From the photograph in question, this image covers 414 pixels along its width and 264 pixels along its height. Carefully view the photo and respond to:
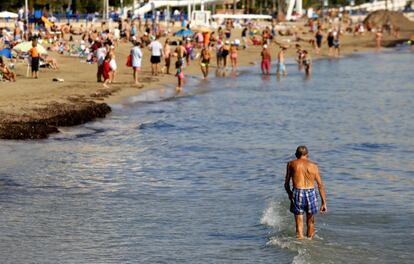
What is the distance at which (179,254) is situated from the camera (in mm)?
12484

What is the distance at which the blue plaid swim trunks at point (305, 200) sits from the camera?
→ 12359 millimetres

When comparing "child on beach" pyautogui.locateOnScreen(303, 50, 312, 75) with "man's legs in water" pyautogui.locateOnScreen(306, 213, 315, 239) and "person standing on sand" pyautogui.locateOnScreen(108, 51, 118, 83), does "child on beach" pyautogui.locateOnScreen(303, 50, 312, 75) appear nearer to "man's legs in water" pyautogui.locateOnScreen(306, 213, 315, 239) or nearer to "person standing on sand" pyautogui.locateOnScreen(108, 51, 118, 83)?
"person standing on sand" pyautogui.locateOnScreen(108, 51, 118, 83)

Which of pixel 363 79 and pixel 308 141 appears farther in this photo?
pixel 363 79

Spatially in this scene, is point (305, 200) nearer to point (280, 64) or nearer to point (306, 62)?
point (280, 64)

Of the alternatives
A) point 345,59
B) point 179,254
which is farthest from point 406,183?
point 345,59

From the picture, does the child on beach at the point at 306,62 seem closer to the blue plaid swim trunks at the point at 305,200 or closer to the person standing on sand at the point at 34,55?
the person standing on sand at the point at 34,55

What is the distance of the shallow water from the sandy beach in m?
0.52

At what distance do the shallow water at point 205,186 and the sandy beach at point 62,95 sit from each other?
1.70 feet

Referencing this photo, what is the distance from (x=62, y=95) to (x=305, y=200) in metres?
18.0

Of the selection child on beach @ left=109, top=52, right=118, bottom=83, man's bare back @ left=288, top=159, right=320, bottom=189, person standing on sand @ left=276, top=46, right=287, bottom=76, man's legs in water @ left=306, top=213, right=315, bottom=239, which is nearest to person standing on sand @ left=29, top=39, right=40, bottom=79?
child on beach @ left=109, top=52, right=118, bottom=83

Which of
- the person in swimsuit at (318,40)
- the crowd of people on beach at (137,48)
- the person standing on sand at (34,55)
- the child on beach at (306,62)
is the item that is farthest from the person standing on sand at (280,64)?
the person in swimsuit at (318,40)

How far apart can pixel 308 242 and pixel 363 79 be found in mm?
33425

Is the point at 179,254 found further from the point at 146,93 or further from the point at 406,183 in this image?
the point at 146,93

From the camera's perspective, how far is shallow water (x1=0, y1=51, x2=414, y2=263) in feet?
42.1
